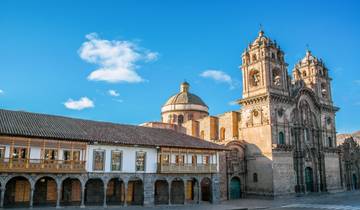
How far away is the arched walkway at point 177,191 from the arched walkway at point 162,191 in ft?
3.43

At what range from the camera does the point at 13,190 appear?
84.0 feet

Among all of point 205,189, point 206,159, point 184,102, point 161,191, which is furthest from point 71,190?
point 184,102

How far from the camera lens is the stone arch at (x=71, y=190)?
1090 inches

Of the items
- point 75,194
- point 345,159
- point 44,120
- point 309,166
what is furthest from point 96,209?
point 345,159

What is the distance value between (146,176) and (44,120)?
9824 mm

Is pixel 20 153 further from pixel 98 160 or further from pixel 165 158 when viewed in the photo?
pixel 165 158

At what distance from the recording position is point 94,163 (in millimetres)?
26906

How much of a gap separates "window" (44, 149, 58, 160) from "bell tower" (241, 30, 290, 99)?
81.0ft

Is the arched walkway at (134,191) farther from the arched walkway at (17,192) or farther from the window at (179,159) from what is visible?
the arched walkway at (17,192)

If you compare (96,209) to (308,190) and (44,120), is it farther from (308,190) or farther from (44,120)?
(308,190)

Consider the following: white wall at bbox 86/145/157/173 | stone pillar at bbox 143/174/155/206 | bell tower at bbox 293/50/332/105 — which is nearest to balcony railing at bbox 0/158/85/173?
white wall at bbox 86/145/157/173

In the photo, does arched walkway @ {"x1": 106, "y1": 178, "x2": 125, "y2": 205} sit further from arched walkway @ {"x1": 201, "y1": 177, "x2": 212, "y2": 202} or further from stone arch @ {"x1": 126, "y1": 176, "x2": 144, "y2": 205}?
arched walkway @ {"x1": 201, "y1": 177, "x2": 212, "y2": 202}

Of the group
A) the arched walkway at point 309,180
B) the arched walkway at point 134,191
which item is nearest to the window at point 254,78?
the arched walkway at point 309,180

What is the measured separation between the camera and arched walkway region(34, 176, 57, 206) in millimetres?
26453
